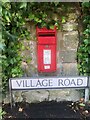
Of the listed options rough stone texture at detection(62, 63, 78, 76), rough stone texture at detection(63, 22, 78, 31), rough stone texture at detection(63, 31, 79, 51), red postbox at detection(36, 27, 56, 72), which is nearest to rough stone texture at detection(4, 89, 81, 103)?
rough stone texture at detection(62, 63, 78, 76)

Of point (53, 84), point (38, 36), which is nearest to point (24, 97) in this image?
point (53, 84)

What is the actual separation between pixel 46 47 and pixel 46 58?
0.10m

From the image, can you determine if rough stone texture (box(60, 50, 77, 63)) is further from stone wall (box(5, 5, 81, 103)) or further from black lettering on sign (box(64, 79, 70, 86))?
black lettering on sign (box(64, 79, 70, 86))

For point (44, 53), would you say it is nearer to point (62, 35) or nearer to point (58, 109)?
point (62, 35)

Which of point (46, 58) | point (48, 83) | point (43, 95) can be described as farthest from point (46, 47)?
point (43, 95)

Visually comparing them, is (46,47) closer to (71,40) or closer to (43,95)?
(71,40)

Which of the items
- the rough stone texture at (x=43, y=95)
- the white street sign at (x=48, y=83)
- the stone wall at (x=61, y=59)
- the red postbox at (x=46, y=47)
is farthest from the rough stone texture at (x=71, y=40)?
the rough stone texture at (x=43, y=95)

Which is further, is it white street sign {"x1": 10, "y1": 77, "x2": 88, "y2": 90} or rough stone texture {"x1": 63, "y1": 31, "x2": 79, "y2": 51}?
rough stone texture {"x1": 63, "y1": 31, "x2": 79, "y2": 51}

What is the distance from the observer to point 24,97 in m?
3.03

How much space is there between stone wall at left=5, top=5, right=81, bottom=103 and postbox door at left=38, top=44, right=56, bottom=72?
78 millimetres

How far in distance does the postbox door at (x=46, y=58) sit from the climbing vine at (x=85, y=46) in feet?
0.86

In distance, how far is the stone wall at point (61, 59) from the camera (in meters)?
2.90

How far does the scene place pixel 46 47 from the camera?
2818 millimetres

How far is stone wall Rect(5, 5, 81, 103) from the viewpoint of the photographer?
2.90 m
